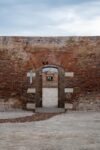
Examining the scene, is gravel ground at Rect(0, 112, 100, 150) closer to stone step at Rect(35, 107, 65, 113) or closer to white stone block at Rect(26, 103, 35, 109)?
stone step at Rect(35, 107, 65, 113)

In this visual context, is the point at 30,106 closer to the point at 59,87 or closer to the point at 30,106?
the point at 30,106

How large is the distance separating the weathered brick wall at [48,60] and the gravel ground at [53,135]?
4575 mm

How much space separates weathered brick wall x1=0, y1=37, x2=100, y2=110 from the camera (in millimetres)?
22328

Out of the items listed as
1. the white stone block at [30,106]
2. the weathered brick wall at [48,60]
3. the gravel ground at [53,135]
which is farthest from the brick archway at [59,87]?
the gravel ground at [53,135]

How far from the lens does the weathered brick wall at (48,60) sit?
73.3ft

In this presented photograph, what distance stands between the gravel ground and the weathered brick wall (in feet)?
15.0

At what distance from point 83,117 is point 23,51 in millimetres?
5572

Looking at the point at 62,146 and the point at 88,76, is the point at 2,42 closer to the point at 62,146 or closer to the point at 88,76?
the point at 88,76

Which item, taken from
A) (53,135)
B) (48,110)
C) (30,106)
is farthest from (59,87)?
(53,135)

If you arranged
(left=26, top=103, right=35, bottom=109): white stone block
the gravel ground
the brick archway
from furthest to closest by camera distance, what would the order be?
the brick archway, (left=26, top=103, right=35, bottom=109): white stone block, the gravel ground

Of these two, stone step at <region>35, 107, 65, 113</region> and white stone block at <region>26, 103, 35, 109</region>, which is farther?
white stone block at <region>26, 103, 35, 109</region>

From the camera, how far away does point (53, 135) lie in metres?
13.3

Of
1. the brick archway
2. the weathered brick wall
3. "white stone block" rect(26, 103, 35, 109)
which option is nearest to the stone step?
"white stone block" rect(26, 103, 35, 109)

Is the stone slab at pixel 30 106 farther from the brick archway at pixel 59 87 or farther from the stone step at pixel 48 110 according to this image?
the brick archway at pixel 59 87
